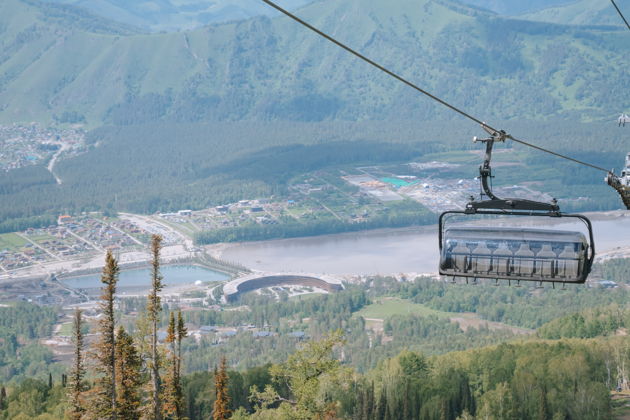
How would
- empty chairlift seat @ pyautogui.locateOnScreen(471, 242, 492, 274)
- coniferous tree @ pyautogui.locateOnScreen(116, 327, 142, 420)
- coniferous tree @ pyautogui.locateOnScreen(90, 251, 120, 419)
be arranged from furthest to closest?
coniferous tree @ pyautogui.locateOnScreen(116, 327, 142, 420)
coniferous tree @ pyautogui.locateOnScreen(90, 251, 120, 419)
empty chairlift seat @ pyautogui.locateOnScreen(471, 242, 492, 274)

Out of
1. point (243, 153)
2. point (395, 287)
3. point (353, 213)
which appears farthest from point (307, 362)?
point (243, 153)

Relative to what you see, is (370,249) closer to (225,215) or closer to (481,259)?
(225,215)

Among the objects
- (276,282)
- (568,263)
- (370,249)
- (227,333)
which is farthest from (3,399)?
(370,249)

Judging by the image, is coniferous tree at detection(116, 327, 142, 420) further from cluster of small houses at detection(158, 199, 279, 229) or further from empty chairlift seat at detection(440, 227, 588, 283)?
cluster of small houses at detection(158, 199, 279, 229)

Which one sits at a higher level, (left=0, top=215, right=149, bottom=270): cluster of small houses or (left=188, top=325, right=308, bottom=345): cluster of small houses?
(left=0, top=215, right=149, bottom=270): cluster of small houses

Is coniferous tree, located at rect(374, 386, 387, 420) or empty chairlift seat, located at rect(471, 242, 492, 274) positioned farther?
coniferous tree, located at rect(374, 386, 387, 420)

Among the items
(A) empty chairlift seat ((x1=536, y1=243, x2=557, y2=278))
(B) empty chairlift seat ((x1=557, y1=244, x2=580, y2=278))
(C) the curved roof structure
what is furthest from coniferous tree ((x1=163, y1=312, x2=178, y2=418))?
(C) the curved roof structure

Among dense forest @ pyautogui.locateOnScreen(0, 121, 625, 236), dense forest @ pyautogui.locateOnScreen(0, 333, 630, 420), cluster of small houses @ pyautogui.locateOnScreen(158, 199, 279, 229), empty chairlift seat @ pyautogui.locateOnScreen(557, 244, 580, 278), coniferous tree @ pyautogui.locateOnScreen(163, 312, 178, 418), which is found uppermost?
dense forest @ pyautogui.locateOnScreen(0, 121, 625, 236)
